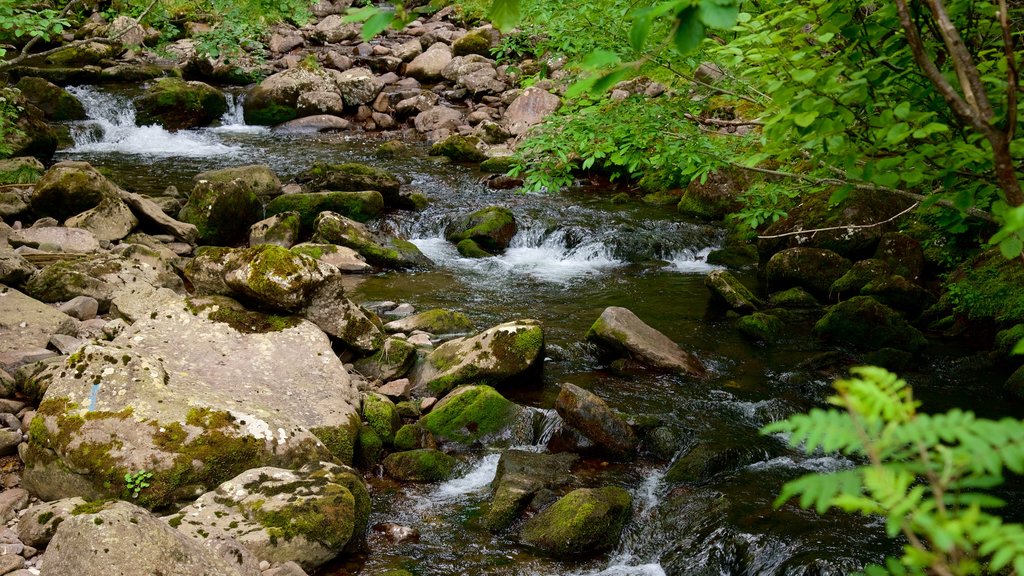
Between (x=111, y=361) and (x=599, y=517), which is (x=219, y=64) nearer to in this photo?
(x=111, y=361)

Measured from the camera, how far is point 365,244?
45.7 feet

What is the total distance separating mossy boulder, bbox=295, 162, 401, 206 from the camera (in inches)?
662

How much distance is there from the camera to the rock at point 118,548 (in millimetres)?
4059

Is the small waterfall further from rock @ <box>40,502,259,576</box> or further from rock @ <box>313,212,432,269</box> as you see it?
rock @ <box>40,502,259,576</box>

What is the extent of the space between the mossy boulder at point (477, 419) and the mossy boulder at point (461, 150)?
14.2 metres

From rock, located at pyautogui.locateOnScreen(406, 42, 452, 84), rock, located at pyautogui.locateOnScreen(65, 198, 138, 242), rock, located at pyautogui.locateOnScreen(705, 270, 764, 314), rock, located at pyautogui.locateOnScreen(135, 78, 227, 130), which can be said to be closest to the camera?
rock, located at pyautogui.locateOnScreen(705, 270, 764, 314)

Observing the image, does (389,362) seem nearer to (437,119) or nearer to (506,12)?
(506,12)

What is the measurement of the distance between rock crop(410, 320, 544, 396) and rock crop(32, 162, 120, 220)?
7132 mm

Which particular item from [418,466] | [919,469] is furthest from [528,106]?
[919,469]

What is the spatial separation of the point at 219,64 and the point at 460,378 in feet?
77.5

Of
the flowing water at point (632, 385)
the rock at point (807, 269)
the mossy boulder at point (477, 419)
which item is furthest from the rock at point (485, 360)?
the rock at point (807, 269)

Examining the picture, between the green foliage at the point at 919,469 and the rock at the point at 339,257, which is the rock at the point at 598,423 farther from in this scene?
the rock at the point at 339,257

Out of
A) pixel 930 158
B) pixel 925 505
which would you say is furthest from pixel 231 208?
pixel 925 505

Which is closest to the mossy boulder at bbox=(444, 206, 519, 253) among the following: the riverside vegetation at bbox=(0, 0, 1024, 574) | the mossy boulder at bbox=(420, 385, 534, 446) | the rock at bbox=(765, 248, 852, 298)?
the riverside vegetation at bbox=(0, 0, 1024, 574)
